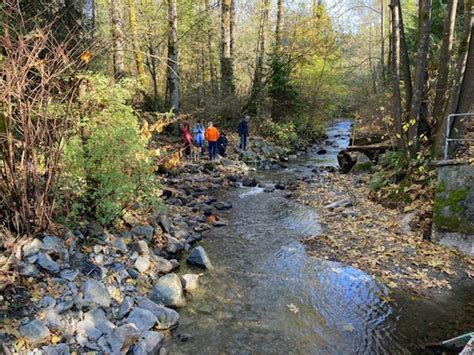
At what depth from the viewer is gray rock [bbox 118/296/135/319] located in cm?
478

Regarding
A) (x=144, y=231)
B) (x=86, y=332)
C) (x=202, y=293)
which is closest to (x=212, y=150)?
(x=144, y=231)

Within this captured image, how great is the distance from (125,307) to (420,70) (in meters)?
8.90

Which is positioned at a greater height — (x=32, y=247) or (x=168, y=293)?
(x=32, y=247)

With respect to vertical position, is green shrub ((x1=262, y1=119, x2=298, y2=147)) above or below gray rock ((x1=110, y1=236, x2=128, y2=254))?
above

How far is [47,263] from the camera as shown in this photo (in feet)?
15.6

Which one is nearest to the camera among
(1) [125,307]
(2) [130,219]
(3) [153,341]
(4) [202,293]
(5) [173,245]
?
(3) [153,341]

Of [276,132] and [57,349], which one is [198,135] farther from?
[57,349]

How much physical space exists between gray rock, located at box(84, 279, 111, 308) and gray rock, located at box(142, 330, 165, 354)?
2.33 feet

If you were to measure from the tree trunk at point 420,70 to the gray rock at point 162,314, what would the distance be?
301 inches

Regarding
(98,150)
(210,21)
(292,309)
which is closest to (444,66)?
(292,309)

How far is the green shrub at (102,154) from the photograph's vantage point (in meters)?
5.83

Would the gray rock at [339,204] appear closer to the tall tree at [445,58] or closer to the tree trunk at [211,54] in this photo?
the tall tree at [445,58]

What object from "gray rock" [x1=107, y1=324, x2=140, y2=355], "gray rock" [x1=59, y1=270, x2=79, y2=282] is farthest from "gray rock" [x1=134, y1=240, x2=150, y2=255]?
"gray rock" [x1=107, y1=324, x2=140, y2=355]

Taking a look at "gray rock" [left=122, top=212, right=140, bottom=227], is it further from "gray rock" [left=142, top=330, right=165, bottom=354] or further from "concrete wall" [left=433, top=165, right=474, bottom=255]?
"concrete wall" [left=433, top=165, right=474, bottom=255]
